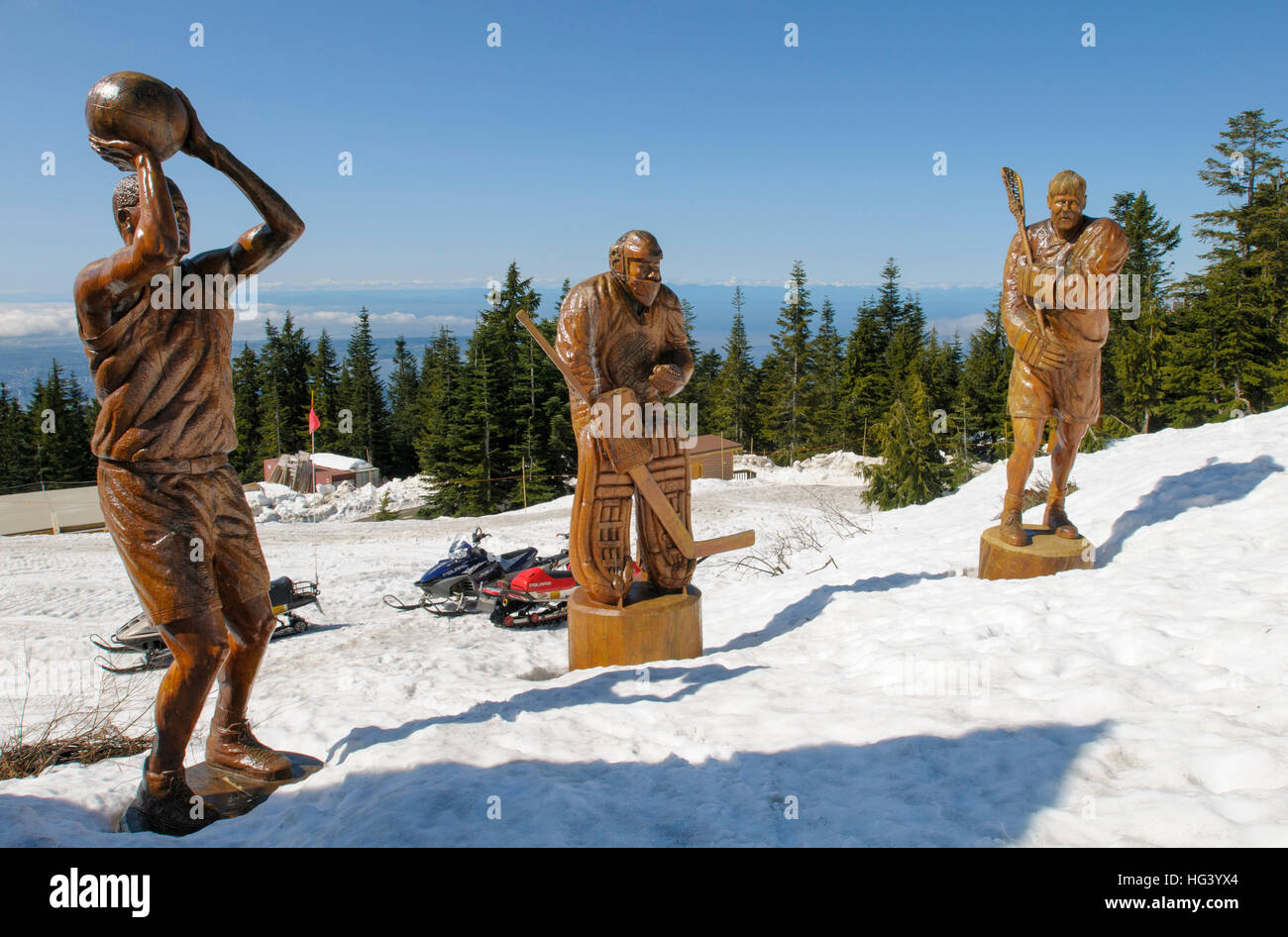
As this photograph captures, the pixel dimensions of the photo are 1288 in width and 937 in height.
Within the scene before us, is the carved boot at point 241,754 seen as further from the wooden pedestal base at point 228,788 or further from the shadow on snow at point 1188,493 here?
the shadow on snow at point 1188,493

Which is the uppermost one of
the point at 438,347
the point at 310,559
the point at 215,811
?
the point at 438,347

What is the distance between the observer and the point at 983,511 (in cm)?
992

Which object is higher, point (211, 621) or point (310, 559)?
point (211, 621)

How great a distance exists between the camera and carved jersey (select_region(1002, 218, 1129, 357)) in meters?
5.75

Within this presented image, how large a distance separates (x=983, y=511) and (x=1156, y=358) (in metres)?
22.6

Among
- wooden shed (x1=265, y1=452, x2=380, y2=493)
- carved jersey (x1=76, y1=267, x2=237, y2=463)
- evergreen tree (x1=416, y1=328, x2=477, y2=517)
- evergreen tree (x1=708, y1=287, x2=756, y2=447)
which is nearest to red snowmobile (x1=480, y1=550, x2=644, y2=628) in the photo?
carved jersey (x1=76, y1=267, x2=237, y2=463)

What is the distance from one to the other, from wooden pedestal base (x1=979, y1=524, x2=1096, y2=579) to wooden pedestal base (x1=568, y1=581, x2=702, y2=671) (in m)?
2.61

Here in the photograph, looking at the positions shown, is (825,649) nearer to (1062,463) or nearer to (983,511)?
(1062,463)

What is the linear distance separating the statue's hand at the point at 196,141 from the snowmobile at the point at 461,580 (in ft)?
21.3

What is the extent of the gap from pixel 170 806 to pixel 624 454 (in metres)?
3.22

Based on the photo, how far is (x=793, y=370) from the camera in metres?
41.4
